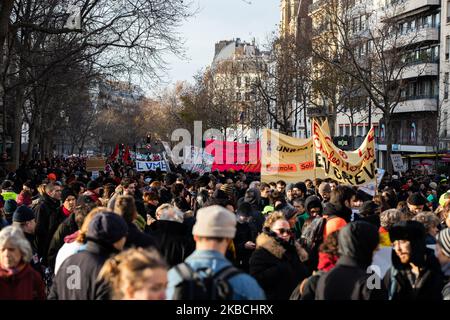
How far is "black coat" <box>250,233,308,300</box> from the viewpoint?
6574 millimetres

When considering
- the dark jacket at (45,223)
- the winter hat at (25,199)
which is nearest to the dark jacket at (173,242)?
the dark jacket at (45,223)

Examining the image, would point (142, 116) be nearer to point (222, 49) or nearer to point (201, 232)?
point (222, 49)

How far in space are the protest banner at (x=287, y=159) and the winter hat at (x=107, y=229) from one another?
14660mm

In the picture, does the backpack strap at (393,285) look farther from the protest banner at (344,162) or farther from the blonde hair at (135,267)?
the protest banner at (344,162)

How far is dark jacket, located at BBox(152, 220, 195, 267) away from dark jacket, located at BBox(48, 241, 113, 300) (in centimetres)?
Answer: 195

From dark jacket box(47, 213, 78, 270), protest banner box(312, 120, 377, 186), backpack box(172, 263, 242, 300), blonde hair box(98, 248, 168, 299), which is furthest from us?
protest banner box(312, 120, 377, 186)

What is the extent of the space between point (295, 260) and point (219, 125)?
232ft

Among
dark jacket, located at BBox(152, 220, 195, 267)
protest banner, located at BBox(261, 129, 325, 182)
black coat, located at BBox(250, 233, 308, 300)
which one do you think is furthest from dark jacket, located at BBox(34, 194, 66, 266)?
protest banner, located at BBox(261, 129, 325, 182)

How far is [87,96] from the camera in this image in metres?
54.8

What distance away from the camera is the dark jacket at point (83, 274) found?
17.8 ft

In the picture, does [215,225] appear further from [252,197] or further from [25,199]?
Result: [25,199]

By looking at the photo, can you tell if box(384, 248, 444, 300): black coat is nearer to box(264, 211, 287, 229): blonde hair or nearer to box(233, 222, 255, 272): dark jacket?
box(264, 211, 287, 229): blonde hair

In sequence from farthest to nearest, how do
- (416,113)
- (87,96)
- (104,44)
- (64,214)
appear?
(416,113)
(87,96)
(104,44)
(64,214)
